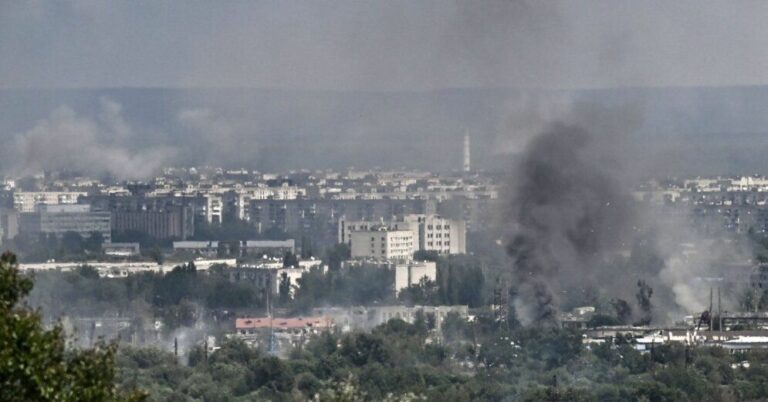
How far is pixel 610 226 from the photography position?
54906mm

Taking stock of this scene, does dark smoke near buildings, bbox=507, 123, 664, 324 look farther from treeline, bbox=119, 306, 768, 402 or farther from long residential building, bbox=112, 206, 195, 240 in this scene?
long residential building, bbox=112, 206, 195, 240

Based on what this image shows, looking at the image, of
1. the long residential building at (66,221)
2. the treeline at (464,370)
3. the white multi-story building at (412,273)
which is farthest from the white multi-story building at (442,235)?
the treeline at (464,370)

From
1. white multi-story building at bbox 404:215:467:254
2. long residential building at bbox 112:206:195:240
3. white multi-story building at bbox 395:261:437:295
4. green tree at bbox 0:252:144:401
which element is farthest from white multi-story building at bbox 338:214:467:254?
green tree at bbox 0:252:144:401

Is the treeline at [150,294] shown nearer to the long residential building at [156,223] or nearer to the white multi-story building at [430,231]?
the white multi-story building at [430,231]

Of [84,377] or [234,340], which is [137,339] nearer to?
[234,340]

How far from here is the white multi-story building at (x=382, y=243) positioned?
6391cm

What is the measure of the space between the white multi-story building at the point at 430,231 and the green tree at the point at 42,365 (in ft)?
171

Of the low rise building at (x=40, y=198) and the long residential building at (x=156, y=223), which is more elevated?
the low rise building at (x=40, y=198)

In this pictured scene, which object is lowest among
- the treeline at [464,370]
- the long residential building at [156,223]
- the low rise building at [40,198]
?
the treeline at [464,370]

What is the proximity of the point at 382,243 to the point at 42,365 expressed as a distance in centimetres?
5242

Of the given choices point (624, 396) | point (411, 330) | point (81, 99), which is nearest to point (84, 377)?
point (624, 396)

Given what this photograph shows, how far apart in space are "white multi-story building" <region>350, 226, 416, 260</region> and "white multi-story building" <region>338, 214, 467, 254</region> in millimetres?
278

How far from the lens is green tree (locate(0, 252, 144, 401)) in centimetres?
1221

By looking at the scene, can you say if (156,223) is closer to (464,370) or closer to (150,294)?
(150,294)
